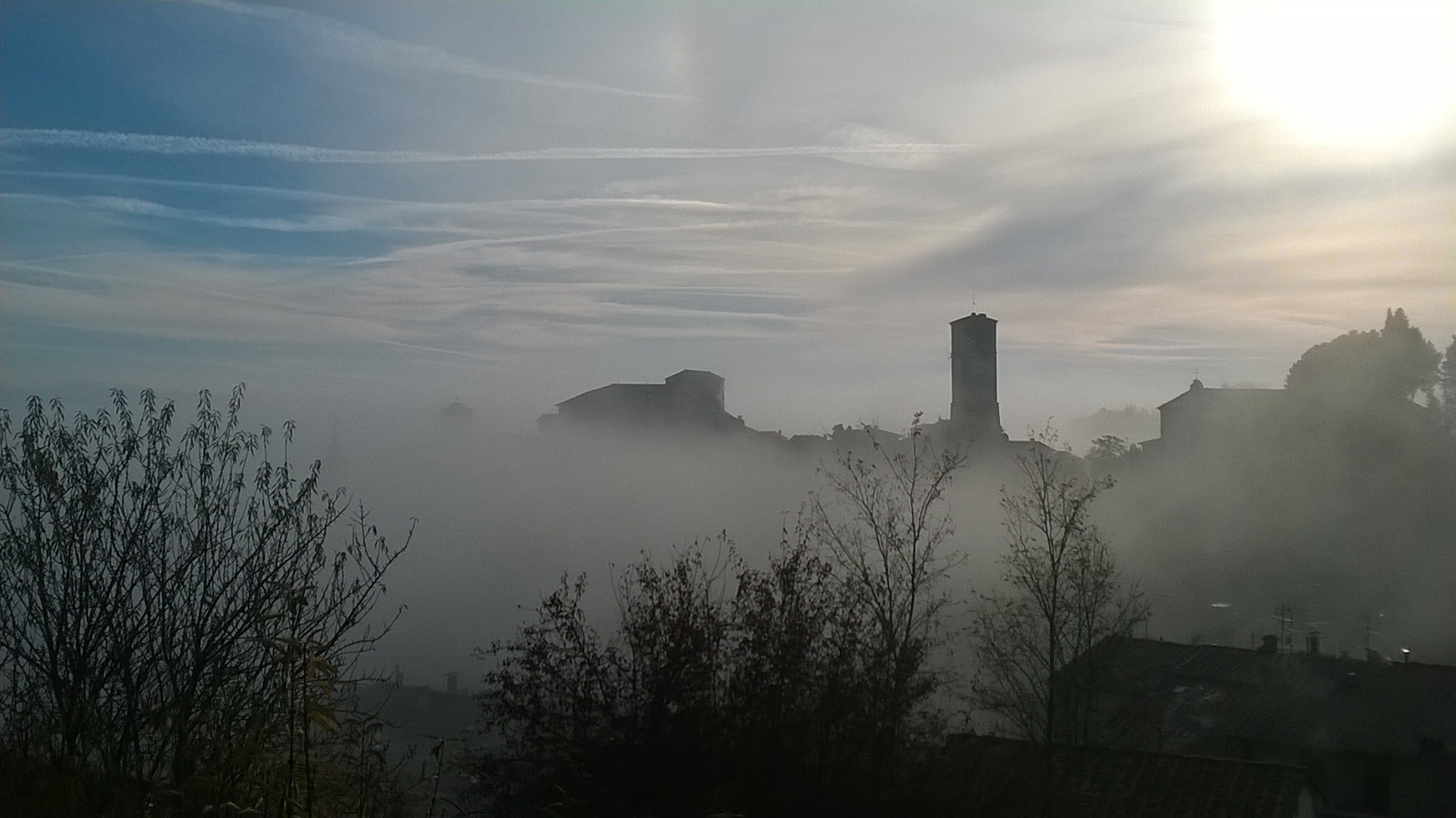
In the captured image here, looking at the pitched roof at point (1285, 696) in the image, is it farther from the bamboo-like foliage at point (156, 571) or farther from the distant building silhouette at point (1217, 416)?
the distant building silhouette at point (1217, 416)

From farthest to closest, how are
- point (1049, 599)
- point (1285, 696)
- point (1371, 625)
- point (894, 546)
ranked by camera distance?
point (1371, 625) < point (1285, 696) < point (1049, 599) < point (894, 546)

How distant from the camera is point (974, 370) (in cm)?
3919

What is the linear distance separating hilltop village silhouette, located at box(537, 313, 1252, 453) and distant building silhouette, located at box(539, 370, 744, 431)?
0.9 inches

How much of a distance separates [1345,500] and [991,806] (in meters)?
30.1

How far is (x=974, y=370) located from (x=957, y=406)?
5.88 feet

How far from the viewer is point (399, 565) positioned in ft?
81.7

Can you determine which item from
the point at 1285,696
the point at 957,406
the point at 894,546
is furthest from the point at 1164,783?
the point at 957,406

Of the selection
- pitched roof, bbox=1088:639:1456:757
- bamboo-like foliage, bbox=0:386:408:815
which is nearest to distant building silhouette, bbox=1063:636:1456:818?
pitched roof, bbox=1088:639:1456:757

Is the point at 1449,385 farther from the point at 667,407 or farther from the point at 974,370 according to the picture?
the point at 667,407

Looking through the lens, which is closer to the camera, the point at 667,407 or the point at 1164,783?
the point at 1164,783

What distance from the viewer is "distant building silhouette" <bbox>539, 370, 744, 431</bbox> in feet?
129

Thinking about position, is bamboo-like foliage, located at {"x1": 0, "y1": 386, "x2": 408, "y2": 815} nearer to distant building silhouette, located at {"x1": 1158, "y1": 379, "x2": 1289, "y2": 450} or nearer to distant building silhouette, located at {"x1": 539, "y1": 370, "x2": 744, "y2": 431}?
distant building silhouette, located at {"x1": 539, "y1": 370, "x2": 744, "y2": 431}

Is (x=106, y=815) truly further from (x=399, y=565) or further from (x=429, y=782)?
(x=399, y=565)

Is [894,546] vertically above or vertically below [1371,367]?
A: below
